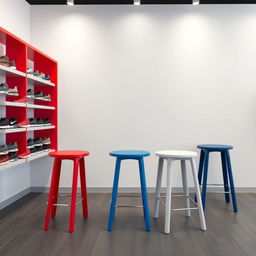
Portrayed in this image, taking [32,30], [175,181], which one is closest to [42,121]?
[32,30]

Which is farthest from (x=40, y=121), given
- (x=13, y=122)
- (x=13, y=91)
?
(x=13, y=91)

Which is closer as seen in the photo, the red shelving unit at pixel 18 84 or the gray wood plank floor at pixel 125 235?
the gray wood plank floor at pixel 125 235

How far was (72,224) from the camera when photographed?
2652mm

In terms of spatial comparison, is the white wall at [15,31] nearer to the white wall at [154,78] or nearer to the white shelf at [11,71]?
the white wall at [154,78]

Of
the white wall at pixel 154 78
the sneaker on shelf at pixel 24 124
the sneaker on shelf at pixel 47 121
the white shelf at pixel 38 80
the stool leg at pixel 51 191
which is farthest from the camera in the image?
the white wall at pixel 154 78

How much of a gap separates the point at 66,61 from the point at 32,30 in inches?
26.8

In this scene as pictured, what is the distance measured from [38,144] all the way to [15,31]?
4.90 feet

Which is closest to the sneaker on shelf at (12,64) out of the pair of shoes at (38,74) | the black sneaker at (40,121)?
the pair of shoes at (38,74)

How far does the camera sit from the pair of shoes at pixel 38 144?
11.5ft

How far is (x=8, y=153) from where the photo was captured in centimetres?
304

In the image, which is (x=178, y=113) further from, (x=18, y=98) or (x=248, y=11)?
(x=18, y=98)

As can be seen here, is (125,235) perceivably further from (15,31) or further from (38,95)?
(15,31)

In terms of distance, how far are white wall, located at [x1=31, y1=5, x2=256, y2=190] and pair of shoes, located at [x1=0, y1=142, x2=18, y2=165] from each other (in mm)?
1115

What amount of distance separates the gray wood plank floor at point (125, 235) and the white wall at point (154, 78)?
1.07 metres
